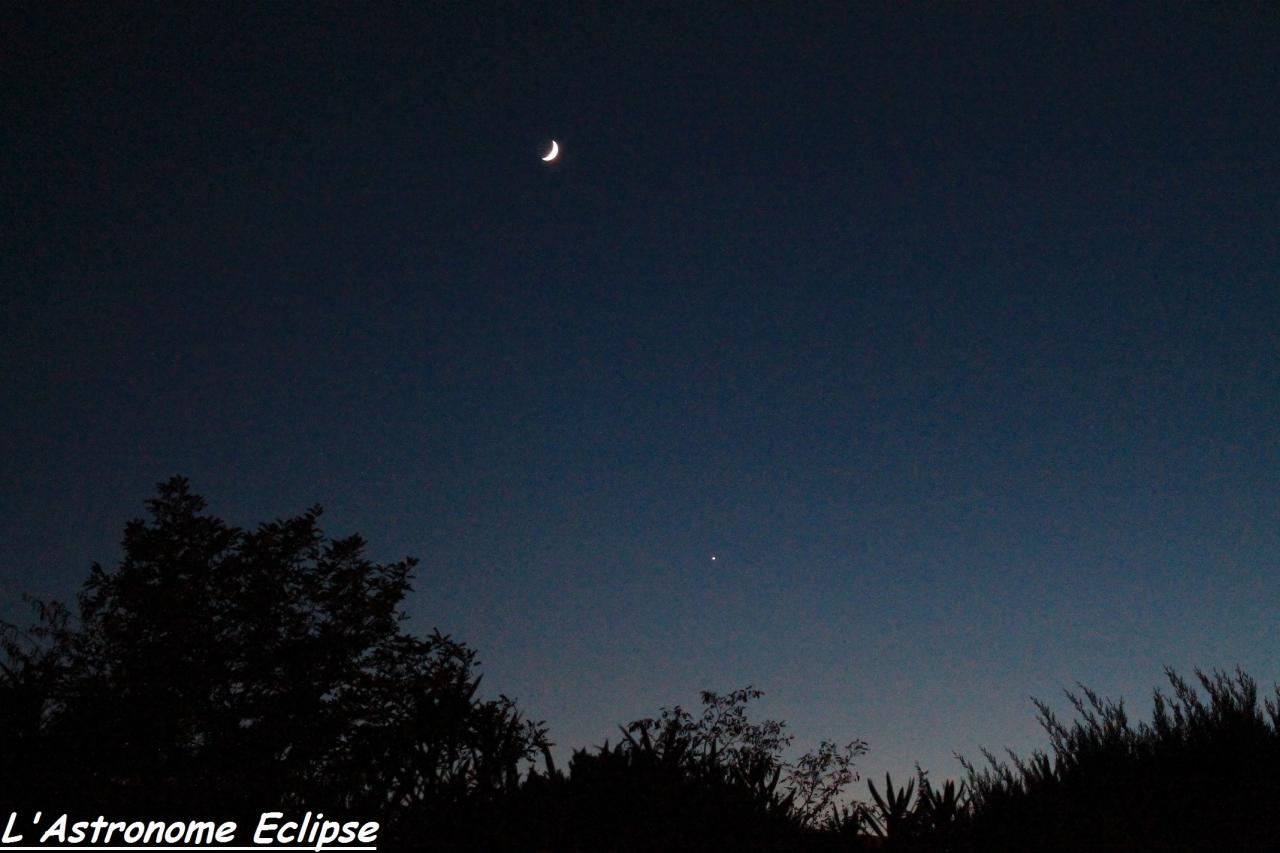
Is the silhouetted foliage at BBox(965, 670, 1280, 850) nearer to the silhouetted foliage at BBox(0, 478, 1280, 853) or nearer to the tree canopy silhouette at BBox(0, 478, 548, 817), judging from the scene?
the silhouetted foliage at BBox(0, 478, 1280, 853)

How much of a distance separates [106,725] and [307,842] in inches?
209

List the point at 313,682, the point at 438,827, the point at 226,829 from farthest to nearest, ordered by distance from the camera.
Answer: the point at 313,682 → the point at 226,829 → the point at 438,827

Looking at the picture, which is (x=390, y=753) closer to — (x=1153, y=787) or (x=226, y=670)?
(x=226, y=670)

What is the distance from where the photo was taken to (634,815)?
6.60 metres

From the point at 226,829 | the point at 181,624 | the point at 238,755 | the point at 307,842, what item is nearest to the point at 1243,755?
the point at 307,842

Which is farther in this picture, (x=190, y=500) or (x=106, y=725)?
(x=190, y=500)

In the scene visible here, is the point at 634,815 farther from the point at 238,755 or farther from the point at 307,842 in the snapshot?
the point at 238,755

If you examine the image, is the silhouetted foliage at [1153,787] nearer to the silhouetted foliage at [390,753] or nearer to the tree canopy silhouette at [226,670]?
the silhouetted foliage at [390,753]

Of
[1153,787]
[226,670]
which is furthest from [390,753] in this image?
[1153,787]

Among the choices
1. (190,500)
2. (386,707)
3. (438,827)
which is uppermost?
(190,500)

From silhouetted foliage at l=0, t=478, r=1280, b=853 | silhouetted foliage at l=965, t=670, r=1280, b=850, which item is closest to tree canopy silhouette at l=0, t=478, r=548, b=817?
silhouetted foliage at l=0, t=478, r=1280, b=853

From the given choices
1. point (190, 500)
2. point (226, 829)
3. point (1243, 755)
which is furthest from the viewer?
point (190, 500)

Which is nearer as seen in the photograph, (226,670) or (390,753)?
(390,753)

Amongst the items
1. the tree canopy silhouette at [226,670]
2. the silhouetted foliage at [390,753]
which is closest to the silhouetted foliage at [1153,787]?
the silhouetted foliage at [390,753]
